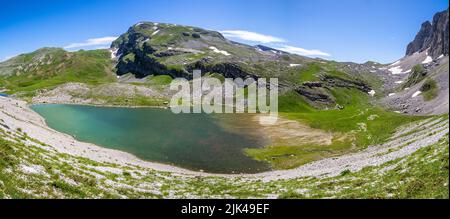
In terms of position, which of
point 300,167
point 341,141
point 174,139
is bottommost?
point 341,141

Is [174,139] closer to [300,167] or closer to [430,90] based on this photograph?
[300,167]

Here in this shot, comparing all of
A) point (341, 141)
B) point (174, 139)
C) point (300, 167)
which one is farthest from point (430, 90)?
point (174, 139)

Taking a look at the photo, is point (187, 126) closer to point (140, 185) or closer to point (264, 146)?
point (264, 146)

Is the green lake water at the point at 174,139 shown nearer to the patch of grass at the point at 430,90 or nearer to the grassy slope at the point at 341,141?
the grassy slope at the point at 341,141

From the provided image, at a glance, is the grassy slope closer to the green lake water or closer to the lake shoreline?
the green lake water

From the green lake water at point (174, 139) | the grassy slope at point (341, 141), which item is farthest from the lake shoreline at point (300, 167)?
the grassy slope at point (341, 141)

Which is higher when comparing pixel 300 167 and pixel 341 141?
pixel 300 167

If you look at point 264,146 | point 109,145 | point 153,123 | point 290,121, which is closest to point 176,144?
point 109,145

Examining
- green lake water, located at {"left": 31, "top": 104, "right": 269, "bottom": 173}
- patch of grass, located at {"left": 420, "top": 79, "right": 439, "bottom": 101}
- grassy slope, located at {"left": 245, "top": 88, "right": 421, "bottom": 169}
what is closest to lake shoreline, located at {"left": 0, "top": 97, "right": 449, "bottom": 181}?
green lake water, located at {"left": 31, "top": 104, "right": 269, "bottom": 173}
